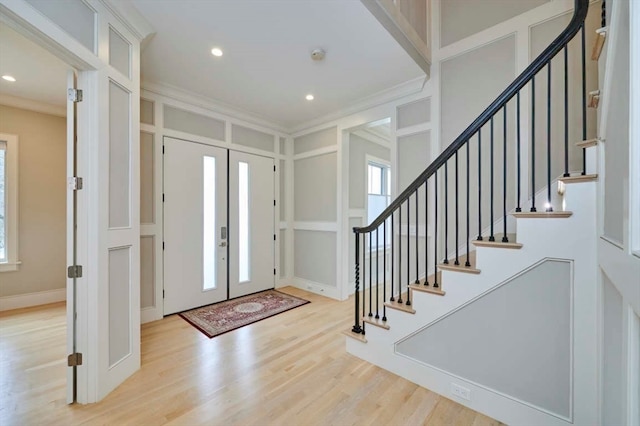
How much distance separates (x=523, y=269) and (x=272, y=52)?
2.75 meters

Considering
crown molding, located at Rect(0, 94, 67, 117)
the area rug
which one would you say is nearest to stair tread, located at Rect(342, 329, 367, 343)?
the area rug

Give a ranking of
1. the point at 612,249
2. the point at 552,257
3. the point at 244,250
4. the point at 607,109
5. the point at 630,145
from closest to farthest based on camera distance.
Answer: the point at 630,145 < the point at 612,249 < the point at 607,109 < the point at 552,257 < the point at 244,250

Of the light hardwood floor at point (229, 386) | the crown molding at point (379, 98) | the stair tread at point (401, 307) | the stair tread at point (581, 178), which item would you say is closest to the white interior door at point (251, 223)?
the crown molding at point (379, 98)

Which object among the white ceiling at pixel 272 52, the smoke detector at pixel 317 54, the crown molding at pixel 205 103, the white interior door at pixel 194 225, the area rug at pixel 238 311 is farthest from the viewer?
the white interior door at pixel 194 225

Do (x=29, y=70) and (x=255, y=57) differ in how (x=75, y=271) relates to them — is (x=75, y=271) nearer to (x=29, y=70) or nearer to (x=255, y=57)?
(x=255, y=57)

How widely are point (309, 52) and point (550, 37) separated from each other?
2.17 m

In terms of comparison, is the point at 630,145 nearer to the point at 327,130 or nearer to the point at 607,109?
the point at 607,109

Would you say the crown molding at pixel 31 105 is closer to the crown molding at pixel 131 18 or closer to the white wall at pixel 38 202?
the white wall at pixel 38 202

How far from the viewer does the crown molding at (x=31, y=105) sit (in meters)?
3.43

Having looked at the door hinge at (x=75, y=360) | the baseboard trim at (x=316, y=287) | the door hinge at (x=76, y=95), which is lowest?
the baseboard trim at (x=316, y=287)

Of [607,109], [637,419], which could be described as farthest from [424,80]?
[637,419]

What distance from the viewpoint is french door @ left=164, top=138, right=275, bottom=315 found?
11.2 feet

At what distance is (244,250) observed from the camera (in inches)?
165

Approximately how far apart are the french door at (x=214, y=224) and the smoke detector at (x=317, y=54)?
1.97 metres
